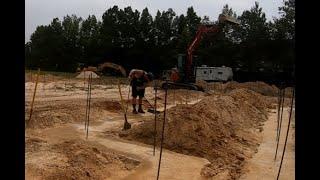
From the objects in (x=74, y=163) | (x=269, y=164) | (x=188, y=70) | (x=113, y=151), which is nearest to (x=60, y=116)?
(x=113, y=151)

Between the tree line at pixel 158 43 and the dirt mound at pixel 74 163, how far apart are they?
35.3 meters

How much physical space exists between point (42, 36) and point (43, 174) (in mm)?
51720

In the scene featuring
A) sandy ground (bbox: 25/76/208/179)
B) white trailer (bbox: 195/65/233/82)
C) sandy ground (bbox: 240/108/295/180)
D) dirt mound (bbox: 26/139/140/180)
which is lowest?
sandy ground (bbox: 240/108/295/180)

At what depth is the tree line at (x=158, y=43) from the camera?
144 feet

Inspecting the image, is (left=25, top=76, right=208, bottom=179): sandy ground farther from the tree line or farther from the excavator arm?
the tree line

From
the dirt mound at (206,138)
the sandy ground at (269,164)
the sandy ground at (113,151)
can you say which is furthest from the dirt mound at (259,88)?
the sandy ground at (269,164)

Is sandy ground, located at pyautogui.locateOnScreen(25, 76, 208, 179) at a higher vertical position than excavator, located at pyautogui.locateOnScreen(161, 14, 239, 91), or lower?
lower

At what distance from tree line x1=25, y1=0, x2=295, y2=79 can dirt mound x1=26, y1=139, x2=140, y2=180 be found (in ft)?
116

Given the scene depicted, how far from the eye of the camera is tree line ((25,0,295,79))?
43844mm

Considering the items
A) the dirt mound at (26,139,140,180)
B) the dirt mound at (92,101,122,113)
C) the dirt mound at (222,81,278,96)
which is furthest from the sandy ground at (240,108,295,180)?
the dirt mound at (222,81,278,96)

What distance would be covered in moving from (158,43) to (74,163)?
4500 cm

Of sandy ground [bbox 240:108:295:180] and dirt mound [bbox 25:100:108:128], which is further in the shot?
dirt mound [bbox 25:100:108:128]

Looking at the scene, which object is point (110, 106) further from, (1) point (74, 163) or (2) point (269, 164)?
(1) point (74, 163)
